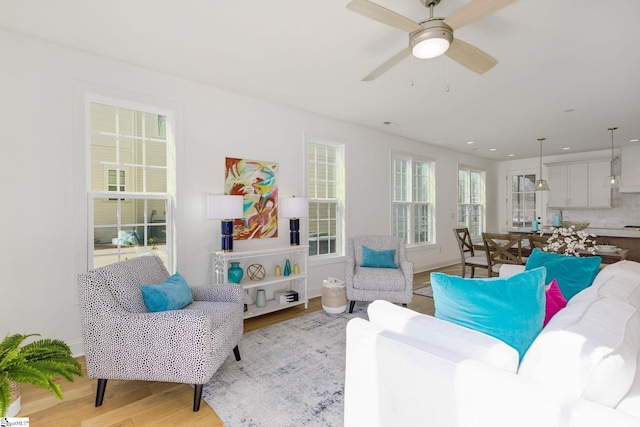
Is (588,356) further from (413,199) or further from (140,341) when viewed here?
(413,199)

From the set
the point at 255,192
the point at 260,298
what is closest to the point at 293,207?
the point at 255,192


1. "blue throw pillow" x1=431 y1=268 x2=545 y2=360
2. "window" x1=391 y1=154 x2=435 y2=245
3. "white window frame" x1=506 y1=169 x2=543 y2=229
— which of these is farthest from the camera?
"white window frame" x1=506 y1=169 x2=543 y2=229

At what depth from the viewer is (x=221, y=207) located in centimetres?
327

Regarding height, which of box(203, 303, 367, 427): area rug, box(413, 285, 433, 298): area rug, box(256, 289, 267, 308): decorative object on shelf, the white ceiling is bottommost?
box(203, 303, 367, 427): area rug

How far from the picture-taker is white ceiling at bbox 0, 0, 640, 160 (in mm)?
2166

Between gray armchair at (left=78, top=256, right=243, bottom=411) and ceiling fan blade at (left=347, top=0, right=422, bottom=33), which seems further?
gray armchair at (left=78, top=256, right=243, bottom=411)

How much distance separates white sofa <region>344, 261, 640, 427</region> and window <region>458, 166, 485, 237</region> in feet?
20.2

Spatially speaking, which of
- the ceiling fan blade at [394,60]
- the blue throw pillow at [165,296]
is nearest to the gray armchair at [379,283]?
the blue throw pillow at [165,296]

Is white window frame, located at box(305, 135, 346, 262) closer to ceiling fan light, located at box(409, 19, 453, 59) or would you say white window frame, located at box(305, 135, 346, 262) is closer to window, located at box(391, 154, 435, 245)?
window, located at box(391, 154, 435, 245)

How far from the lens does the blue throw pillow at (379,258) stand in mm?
3906

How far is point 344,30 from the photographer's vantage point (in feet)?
7.85

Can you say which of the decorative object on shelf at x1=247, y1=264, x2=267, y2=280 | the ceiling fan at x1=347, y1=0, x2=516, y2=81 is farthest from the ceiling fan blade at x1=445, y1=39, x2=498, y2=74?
the decorative object on shelf at x1=247, y1=264, x2=267, y2=280

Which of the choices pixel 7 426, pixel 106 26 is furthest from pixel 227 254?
pixel 106 26

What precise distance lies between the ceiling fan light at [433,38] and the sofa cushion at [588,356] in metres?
1.59
